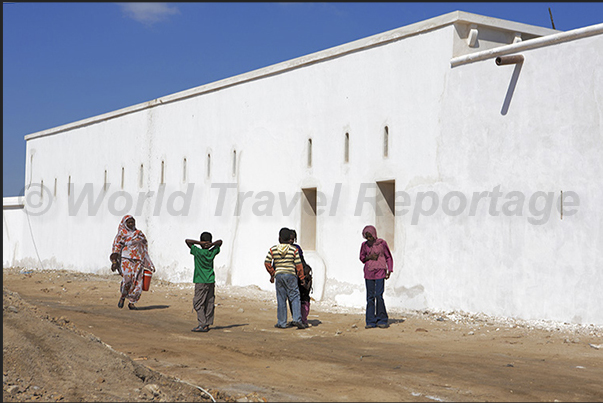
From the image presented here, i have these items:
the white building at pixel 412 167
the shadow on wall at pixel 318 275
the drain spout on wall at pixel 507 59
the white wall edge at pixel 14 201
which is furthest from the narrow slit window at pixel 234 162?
the white wall edge at pixel 14 201

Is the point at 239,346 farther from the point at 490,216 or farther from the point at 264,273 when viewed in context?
the point at 264,273

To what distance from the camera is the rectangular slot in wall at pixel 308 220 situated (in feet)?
51.9

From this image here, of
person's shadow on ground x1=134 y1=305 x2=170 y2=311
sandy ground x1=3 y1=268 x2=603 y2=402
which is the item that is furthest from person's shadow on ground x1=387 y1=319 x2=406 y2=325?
person's shadow on ground x1=134 y1=305 x2=170 y2=311

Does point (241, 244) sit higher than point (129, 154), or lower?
lower

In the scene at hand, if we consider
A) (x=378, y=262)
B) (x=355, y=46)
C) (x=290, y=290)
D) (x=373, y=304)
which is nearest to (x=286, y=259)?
(x=290, y=290)

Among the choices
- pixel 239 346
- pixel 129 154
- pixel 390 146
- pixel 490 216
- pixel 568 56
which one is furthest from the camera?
pixel 129 154

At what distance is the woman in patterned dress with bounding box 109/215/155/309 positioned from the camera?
43.3 feet

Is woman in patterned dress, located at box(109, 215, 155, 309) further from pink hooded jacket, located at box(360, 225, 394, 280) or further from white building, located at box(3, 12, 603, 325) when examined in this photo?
pink hooded jacket, located at box(360, 225, 394, 280)

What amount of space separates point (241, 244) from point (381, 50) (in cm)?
606

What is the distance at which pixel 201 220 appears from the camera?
19.1 metres

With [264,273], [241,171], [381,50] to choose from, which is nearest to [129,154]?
[241,171]

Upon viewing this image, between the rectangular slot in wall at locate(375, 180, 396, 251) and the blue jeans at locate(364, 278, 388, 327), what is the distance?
2.91m

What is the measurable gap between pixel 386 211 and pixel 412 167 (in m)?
1.20

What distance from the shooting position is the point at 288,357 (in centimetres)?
834
